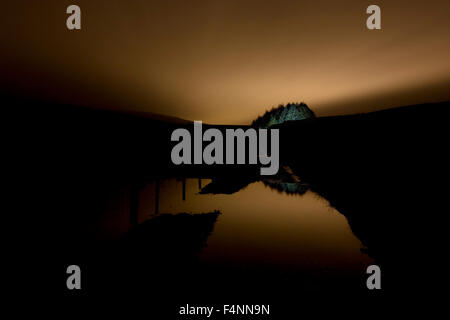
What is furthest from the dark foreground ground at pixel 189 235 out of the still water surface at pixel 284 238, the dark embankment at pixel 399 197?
the still water surface at pixel 284 238

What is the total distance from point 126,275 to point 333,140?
38.4m

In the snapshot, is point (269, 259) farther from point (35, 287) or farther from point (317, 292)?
point (35, 287)

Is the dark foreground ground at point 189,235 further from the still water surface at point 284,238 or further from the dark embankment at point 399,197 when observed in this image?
the still water surface at point 284,238

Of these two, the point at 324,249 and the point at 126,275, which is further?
the point at 324,249

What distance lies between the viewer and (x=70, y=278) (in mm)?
6695

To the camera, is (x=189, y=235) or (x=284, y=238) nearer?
(x=284, y=238)

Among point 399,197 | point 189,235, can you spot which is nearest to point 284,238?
point 189,235

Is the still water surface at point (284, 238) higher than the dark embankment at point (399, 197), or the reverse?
the dark embankment at point (399, 197)

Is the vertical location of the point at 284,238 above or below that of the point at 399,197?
below

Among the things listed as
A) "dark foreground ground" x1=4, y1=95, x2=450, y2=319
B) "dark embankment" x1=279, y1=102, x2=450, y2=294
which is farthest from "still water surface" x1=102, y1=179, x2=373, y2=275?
"dark embankment" x1=279, y1=102, x2=450, y2=294

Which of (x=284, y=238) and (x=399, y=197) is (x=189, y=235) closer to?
(x=284, y=238)

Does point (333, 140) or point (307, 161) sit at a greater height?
point (333, 140)

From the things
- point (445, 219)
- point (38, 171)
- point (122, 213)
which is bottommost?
point (122, 213)
